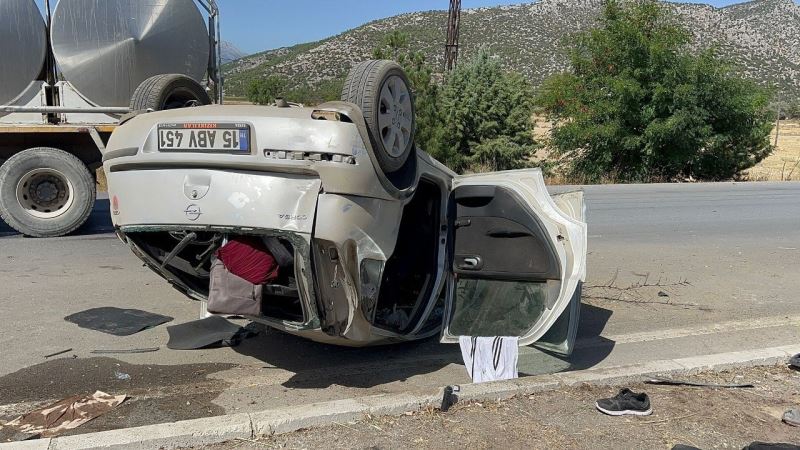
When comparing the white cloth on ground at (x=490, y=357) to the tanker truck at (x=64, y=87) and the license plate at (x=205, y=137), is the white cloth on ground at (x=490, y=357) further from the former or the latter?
the tanker truck at (x=64, y=87)

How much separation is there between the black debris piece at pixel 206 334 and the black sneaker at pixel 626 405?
8.43 ft

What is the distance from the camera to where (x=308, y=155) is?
12.1 feet

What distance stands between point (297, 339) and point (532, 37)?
8871cm

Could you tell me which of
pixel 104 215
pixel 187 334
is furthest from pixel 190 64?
pixel 187 334

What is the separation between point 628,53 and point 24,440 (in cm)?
1997

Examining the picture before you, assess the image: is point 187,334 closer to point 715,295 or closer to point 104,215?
point 715,295

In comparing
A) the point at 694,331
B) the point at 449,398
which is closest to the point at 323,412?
the point at 449,398

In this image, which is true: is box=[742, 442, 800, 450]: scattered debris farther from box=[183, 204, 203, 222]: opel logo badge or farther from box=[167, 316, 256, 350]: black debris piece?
box=[167, 316, 256, 350]: black debris piece

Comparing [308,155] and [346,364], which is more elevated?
[308,155]

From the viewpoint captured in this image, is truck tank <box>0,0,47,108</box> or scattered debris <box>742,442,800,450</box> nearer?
scattered debris <box>742,442,800,450</box>

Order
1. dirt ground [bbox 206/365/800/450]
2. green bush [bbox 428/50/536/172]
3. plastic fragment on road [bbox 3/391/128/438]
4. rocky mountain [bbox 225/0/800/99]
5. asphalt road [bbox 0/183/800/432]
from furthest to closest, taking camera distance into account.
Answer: rocky mountain [bbox 225/0/800/99] → green bush [bbox 428/50/536/172] → asphalt road [bbox 0/183/800/432] → plastic fragment on road [bbox 3/391/128/438] → dirt ground [bbox 206/365/800/450]

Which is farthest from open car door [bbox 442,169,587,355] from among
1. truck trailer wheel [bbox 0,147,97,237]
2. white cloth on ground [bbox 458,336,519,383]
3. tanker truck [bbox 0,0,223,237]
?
truck trailer wheel [bbox 0,147,97,237]

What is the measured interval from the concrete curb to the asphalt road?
1.20 feet

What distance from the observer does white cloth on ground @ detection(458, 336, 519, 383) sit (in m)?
4.43
